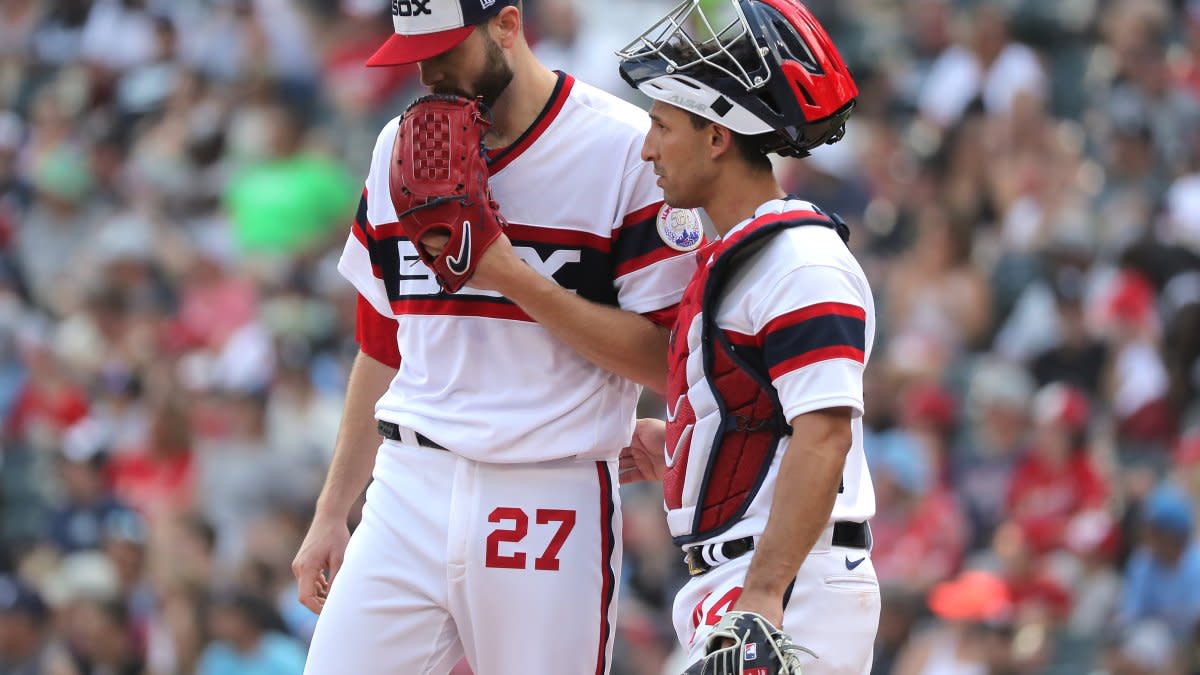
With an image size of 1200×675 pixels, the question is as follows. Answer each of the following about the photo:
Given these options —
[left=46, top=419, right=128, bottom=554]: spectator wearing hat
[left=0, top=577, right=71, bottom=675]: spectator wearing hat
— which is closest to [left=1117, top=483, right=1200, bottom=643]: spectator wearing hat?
[left=0, top=577, right=71, bottom=675]: spectator wearing hat

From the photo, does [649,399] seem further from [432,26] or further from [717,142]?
[717,142]

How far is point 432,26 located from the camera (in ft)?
12.7

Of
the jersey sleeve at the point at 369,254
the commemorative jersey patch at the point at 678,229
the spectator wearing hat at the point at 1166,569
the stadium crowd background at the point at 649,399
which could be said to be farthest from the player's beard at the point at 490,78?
the spectator wearing hat at the point at 1166,569

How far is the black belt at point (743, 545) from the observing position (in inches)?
138

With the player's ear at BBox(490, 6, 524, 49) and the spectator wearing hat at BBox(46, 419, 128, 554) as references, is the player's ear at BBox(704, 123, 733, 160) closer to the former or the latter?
the player's ear at BBox(490, 6, 524, 49)

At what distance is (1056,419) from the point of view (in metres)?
7.85

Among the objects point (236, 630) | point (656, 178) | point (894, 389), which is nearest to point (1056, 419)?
point (894, 389)

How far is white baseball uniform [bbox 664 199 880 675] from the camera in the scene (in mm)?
3352

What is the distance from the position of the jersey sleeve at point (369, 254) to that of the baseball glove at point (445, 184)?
1.33 ft

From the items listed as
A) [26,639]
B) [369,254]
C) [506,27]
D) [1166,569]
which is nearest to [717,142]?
[506,27]

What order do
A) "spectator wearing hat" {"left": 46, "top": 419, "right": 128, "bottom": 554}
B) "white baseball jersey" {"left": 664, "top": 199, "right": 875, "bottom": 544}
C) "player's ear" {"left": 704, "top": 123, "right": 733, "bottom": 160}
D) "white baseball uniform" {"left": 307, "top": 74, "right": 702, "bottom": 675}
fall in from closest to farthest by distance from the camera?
1. "white baseball jersey" {"left": 664, "top": 199, "right": 875, "bottom": 544}
2. "player's ear" {"left": 704, "top": 123, "right": 733, "bottom": 160}
3. "white baseball uniform" {"left": 307, "top": 74, "right": 702, "bottom": 675}
4. "spectator wearing hat" {"left": 46, "top": 419, "right": 128, "bottom": 554}

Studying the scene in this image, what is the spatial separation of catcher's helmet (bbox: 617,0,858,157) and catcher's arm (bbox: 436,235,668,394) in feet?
1.49

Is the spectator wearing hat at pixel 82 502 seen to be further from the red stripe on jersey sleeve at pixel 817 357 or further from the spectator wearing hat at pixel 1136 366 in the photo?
the red stripe on jersey sleeve at pixel 817 357

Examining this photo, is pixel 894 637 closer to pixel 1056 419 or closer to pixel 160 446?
pixel 1056 419
